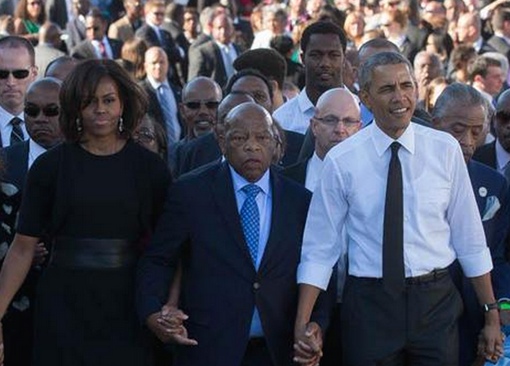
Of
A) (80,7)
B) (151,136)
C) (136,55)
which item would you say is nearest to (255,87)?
(151,136)

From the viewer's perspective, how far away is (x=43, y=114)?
8312 mm

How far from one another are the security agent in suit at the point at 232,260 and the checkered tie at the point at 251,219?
0.4 inches

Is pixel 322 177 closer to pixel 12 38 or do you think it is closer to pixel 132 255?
pixel 132 255

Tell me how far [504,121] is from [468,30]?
9767 mm

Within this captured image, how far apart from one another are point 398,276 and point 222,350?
2.93ft

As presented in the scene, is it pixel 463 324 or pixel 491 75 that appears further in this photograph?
pixel 491 75

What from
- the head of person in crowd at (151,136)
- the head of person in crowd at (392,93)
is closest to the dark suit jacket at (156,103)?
the head of person in crowd at (151,136)

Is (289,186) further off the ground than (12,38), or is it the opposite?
(12,38)

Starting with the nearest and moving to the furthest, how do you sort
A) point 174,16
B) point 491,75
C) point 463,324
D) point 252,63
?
point 463,324 → point 252,63 → point 491,75 → point 174,16

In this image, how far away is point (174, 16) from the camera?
20375 millimetres

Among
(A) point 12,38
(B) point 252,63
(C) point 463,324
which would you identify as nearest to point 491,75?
(B) point 252,63

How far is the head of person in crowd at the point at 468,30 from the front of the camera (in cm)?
1823

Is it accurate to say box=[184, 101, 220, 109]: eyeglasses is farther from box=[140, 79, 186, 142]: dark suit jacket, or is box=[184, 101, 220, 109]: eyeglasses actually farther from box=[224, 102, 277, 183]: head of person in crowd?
box=[224, 102, 277, 183]: head of person in crowd

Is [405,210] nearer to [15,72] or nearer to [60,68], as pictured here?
[15,72]
